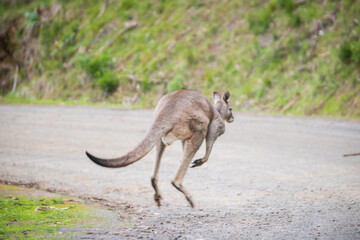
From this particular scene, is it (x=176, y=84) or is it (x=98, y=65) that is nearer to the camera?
(x=176, y=84)

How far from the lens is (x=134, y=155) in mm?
5594

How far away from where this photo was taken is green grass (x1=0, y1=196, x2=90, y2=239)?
17.8ft

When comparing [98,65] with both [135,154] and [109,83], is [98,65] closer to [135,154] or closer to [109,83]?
[109,83]

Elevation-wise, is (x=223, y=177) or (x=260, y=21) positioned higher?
(x=260, y=21)

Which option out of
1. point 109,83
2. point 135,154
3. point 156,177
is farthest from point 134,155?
point 109,83

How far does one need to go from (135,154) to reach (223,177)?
3796 millimetres

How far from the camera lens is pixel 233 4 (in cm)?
2902

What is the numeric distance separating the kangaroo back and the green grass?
0.99 m

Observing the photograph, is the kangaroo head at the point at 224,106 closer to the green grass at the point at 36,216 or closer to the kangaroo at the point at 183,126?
the kangaroo at the point at 183,126

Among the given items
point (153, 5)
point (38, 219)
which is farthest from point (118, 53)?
point (38, 219)

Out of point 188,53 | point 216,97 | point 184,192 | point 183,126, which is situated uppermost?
point 188,53

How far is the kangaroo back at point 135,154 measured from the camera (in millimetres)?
5082

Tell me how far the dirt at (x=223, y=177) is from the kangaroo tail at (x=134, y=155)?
30.0 inches

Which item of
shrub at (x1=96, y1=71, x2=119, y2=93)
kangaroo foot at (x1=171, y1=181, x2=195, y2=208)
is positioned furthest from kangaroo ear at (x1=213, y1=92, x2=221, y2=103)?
shrub at (x1=96, y1=71, x2=119, y2=93)
